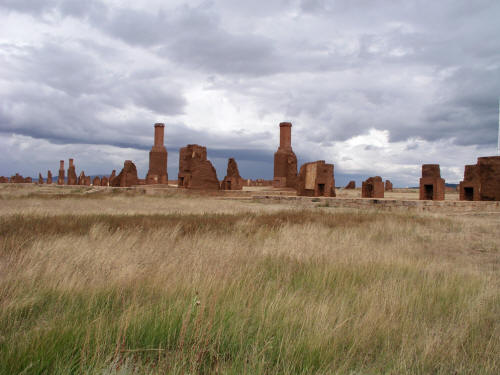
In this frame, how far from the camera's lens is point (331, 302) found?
2.79 meters

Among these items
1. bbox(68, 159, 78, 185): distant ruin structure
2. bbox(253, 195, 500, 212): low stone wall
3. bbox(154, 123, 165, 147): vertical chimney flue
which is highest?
bbox(154, 123, 165, 147): vertical chimney flue

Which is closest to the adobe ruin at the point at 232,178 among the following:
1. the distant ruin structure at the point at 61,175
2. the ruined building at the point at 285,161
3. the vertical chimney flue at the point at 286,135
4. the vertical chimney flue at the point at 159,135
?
the ruined building at the point at 285,161

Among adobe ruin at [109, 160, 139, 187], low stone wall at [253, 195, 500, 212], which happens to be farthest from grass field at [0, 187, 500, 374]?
adobe ruin at [109, 160, 139, 187]

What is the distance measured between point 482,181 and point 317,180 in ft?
27.4

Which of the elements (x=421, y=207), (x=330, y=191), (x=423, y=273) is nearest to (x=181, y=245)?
(x=423, y=273)

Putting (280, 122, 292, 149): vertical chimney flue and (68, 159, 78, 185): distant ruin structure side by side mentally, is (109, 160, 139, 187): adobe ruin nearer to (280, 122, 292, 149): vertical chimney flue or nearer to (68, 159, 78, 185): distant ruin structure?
(68, 159, 78, 185): distant ruin structure

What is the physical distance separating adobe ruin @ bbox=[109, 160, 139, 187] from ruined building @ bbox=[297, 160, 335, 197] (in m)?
17.3

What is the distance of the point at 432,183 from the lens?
17.1m

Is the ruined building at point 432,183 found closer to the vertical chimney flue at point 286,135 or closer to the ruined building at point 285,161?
the ruined building at point 285,161

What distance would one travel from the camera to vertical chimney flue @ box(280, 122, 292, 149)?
111 ft

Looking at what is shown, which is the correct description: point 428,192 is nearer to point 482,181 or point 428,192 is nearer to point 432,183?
point 432,183

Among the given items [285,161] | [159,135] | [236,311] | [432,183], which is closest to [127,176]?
[159,135]

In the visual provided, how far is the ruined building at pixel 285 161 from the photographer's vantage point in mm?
33188

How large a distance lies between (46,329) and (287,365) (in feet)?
4.71
